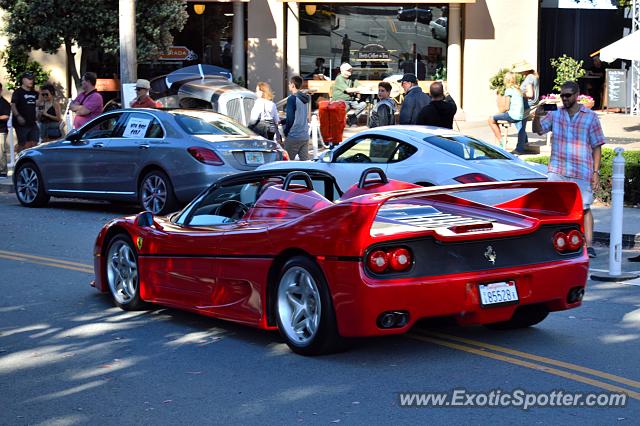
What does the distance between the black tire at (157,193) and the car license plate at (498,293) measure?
28.5 ft

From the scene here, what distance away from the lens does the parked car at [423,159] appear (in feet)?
43.3

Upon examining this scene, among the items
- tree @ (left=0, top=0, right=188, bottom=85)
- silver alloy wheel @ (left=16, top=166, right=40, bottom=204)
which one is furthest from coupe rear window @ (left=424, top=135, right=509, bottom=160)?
tree @ (left=0, top=0, right=188, bottom=85)

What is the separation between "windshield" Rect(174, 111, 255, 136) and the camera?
1570 centimetres

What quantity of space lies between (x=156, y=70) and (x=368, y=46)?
20.3ft

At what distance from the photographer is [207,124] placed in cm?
1599

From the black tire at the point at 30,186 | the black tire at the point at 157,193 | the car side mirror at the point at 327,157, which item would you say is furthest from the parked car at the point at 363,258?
the black tire at the point at 30,186

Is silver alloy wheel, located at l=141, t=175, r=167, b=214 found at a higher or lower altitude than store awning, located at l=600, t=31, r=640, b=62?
lower

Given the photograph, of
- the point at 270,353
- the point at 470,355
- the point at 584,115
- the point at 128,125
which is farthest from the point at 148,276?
the point at 128,125

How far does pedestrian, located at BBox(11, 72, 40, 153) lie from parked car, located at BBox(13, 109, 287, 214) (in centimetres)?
405

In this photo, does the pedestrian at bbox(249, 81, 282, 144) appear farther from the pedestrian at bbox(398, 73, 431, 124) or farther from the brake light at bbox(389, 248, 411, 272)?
the brake light at bbox(389, 248, 411, 272)

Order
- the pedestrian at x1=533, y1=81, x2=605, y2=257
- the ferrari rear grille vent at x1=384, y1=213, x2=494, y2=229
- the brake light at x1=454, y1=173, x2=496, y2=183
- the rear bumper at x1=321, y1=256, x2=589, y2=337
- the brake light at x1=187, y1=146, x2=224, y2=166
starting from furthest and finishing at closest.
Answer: the brake light at x1=187, y1=146, x2=224, y2=166
the brake light at x1=454, y1=173, x2=496, y2=183
the pedestrian at x1=533, y1=81, x2=605, y2=257
the ferrari rear grille vent at x1=384, y1=213, x2=494, y2=229
the rear bumper at x1=321, y1=256, x2=589, y2=337

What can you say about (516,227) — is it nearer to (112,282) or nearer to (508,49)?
(112,282)

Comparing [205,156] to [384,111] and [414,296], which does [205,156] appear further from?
[414,296]

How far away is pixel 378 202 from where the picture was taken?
6.91 metres
